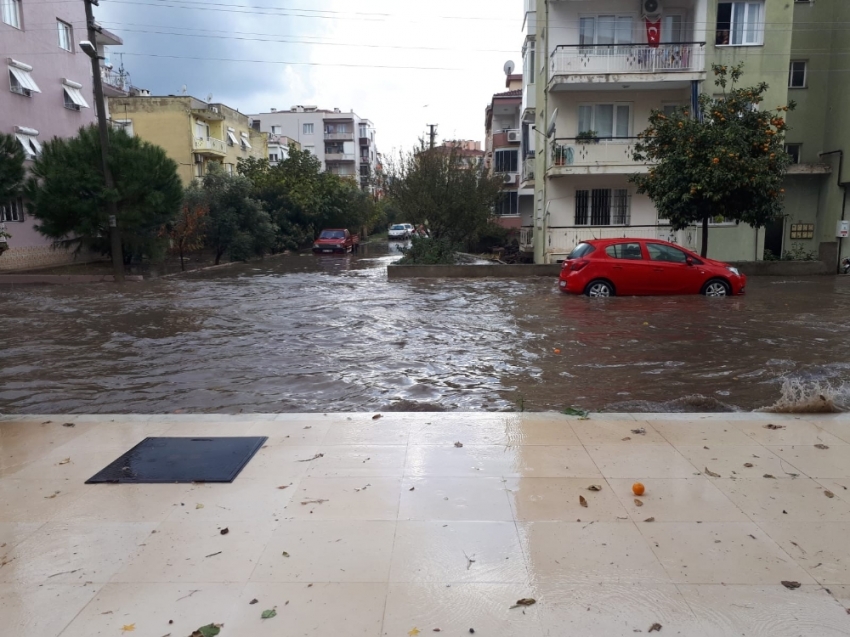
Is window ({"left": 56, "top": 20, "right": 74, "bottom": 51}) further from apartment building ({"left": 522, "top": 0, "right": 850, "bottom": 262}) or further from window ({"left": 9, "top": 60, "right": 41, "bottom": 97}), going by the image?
apartment building ({"left": 522, "top": 0, "right": 850, "bottom": 262})

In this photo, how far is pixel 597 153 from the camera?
24188 mm

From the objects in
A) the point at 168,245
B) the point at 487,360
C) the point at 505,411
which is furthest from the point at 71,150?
the point at 505,411

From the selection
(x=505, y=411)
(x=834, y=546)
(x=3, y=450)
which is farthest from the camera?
(x=505, y=411)

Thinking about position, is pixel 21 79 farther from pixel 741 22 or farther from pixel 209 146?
pixel 741 22

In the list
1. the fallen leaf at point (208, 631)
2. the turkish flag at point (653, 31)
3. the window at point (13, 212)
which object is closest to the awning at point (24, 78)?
the window at point (13, 212)

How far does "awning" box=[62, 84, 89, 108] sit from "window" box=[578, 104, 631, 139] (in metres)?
22.6

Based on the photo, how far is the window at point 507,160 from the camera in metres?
46.6

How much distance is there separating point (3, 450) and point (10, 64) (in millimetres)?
26319

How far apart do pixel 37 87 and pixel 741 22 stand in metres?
27.7

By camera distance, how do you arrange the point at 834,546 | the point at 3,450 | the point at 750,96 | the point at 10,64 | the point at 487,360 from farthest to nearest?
the point at 10,64
the point at 750,96
the point at 487,360
the point at 3,450
the point at 834,546

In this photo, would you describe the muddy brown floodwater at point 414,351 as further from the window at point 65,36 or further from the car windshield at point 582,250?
the window at point 65,36

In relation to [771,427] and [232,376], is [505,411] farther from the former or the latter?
[232,376]

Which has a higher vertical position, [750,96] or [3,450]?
[750,96]

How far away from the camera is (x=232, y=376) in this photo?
905 centimetres
